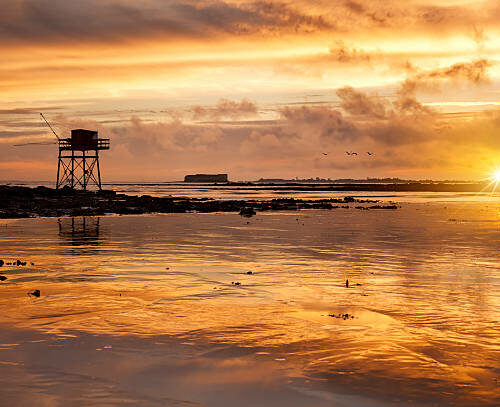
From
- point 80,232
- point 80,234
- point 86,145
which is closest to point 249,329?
point 80,234

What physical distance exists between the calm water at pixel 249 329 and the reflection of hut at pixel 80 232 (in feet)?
13.2

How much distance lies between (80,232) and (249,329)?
82.8 ft

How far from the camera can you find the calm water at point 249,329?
8.30 metres

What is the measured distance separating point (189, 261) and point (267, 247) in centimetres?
644

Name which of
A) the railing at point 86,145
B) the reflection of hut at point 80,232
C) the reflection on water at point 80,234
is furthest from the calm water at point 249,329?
the railing at point 86,145

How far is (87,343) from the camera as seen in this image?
1053 cm

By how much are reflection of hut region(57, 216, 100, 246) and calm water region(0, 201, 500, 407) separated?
4032 mm

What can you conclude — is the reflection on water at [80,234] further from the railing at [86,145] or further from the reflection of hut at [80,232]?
the railing at [86,145]

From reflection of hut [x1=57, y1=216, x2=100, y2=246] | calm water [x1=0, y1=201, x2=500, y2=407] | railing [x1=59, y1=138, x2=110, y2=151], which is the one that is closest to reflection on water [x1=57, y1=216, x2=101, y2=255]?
reflection of hut [x1=57, y1=216, x2=100, y2=246]

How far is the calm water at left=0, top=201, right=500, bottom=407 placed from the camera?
27.2 ft

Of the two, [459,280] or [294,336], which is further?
[459,280]

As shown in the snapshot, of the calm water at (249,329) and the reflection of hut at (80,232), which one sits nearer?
the calm water at (249,329)

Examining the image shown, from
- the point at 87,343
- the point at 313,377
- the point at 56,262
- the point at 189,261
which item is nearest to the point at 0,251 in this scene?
the point at 56,262

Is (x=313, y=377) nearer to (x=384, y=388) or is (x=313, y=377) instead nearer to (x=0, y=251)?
(x=384, y=388)
